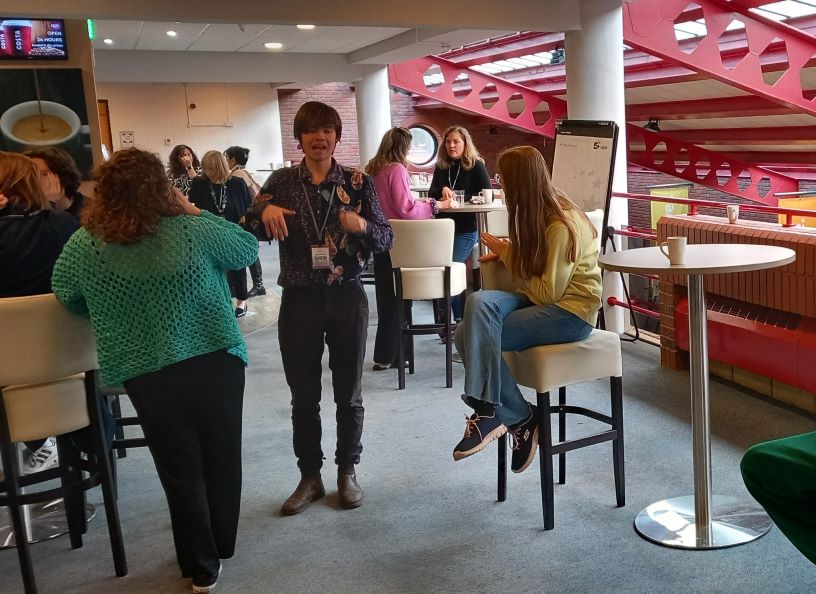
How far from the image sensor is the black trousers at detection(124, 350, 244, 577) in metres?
2.51

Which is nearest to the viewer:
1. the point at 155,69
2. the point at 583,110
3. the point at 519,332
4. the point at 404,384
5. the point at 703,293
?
the point at 703,293

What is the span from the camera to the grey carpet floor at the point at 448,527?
2.63 metres

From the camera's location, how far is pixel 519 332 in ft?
9.64

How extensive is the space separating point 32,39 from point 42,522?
3.23 m

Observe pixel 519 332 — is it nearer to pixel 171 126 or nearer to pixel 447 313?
pixel 447 313

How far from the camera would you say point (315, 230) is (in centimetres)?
307

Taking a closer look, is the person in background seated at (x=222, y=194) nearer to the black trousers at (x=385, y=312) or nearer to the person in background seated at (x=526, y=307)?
the black trousers at (x=385, y=312)

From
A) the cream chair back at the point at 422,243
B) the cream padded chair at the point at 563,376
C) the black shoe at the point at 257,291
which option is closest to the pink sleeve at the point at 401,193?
the cream chair back at the point at 422,243

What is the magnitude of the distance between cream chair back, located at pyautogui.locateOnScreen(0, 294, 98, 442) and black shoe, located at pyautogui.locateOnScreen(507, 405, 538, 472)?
57.0 inches

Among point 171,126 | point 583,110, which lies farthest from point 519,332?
point 171,126

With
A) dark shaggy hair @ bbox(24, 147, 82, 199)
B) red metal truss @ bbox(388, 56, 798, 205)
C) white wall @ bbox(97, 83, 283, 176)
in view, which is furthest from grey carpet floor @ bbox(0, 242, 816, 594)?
white wall @ bbox(97, 83, 283, 176)

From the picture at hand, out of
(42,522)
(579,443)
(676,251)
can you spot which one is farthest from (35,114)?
(676,251)

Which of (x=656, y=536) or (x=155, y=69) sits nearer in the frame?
(x=656, y=536)

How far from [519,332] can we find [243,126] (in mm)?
12139
